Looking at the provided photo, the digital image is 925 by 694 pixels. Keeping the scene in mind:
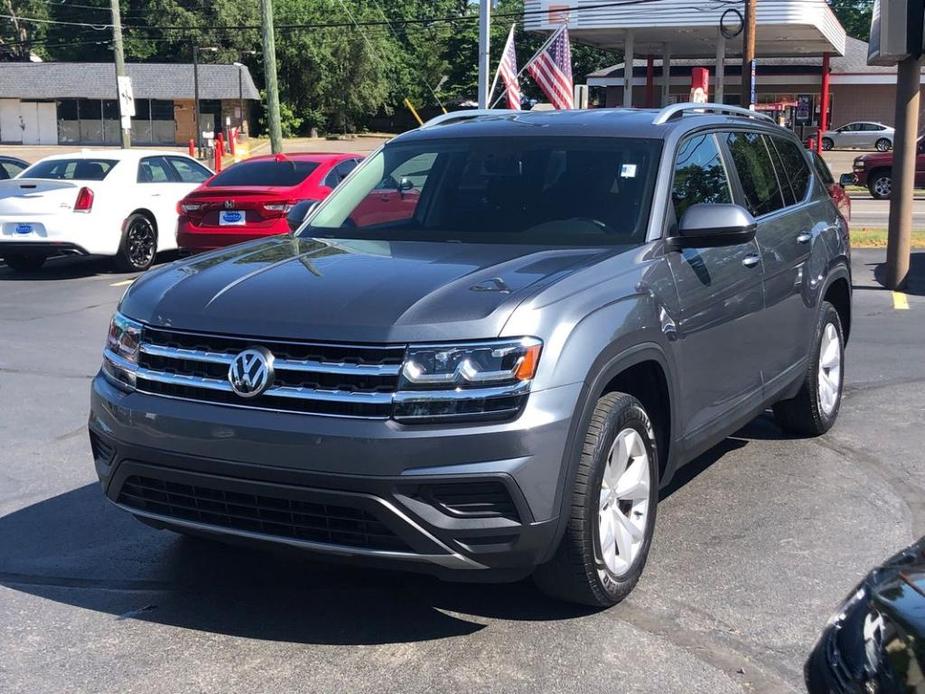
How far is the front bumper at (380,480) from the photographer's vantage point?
3.65 m

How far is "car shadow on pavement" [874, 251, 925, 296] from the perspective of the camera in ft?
41.0

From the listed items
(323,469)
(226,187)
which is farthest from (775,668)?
(226,187)

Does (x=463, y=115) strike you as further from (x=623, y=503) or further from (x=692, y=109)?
(x=623, y=503)

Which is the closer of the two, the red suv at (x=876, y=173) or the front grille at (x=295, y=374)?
the front grille at (x=295, y=374)

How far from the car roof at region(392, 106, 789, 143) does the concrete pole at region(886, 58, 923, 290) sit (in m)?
6.92

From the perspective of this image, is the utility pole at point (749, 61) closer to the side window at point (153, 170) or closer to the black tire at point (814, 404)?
the side window at point (153, 170)

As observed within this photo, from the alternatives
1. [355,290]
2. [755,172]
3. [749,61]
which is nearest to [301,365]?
[355,290]

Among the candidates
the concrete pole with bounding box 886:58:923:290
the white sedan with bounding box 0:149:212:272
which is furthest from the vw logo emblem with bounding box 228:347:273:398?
the white sedan with bounding box 0:149:212:272

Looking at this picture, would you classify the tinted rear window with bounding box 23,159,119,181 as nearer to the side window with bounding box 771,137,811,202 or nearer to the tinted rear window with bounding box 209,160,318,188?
the tinted rear window with bounding box 209,160,318,188

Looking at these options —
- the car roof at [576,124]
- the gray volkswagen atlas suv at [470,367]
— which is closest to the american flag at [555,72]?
the car roof at [576,124]

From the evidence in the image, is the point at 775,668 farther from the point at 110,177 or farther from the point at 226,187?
the point at 110,177

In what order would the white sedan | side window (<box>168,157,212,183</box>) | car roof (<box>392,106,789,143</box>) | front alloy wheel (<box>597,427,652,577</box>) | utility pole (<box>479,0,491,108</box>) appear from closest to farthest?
front alloy wheel (<box>597,427,652,577</box>)
car roof (<box>392,106,789,143</box>)
the white sedan
side window (<box>168,157,212,183</box>)
utility pole (<box>479,0,491,108</box>)

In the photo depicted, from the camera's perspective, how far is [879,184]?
29109mm

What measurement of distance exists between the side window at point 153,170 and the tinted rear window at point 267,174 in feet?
4.22
